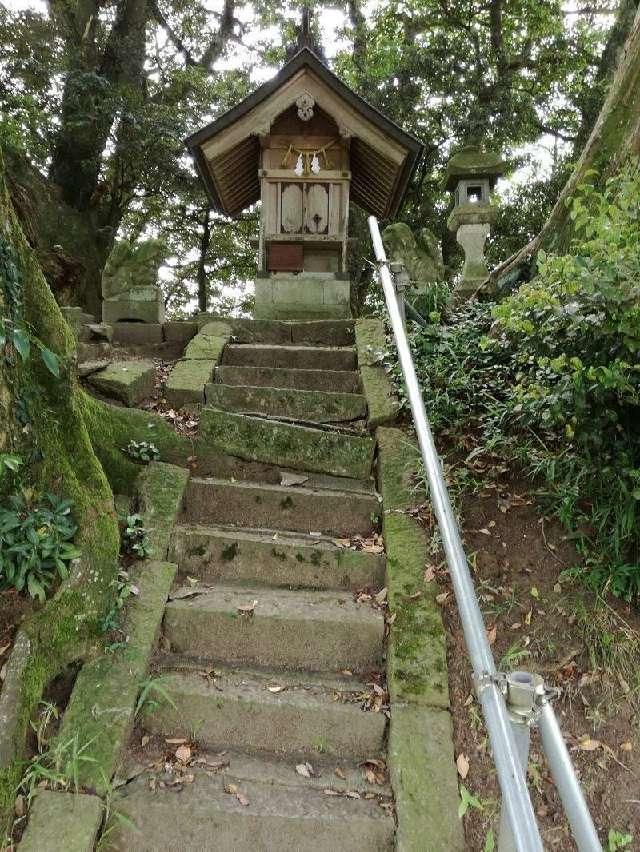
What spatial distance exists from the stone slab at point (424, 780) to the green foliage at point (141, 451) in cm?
208

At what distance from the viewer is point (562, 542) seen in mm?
2859

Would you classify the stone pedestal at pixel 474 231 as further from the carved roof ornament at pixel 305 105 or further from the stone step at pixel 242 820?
the stone step at pixel 242 820

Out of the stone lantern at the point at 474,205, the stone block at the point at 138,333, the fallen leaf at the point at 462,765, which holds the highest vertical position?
the stone lantern at the point at 474,205

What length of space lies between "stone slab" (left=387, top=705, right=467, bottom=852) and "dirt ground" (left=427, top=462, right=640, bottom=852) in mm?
71

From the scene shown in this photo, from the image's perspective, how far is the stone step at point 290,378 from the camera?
4695 millimetres

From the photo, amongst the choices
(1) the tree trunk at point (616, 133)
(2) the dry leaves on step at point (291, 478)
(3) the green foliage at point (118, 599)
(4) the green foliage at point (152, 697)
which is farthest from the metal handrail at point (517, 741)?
(1) the tree trunk at point (616, 133)

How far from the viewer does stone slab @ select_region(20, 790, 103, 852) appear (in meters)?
1.82

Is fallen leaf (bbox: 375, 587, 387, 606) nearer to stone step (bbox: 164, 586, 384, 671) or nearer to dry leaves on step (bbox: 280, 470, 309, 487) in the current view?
stone step (bbox: 164, 586, 384, 671)

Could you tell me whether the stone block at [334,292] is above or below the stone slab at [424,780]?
above

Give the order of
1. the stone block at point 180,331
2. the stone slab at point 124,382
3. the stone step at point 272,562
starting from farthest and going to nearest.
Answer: the stone block at point 180,331
the stone slab at point 124,382
the stone step at point 272,562

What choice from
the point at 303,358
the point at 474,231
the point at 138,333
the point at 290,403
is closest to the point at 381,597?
the point at 290,403

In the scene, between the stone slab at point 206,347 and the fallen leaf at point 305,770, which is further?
the stone slab at point 206,347

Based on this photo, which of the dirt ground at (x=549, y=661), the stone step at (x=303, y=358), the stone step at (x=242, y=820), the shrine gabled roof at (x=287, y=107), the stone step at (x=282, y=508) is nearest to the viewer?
the stone step at (x=242, y=820)

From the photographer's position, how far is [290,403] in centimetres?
428
